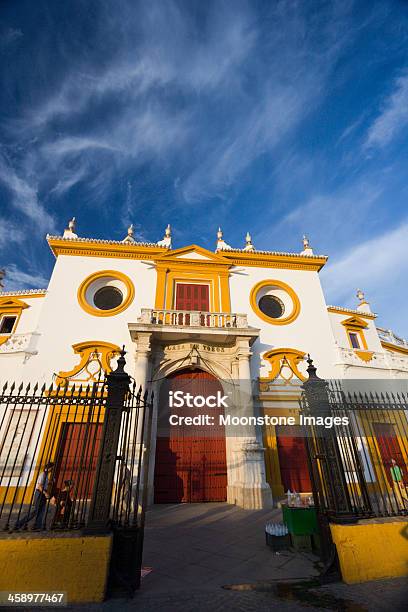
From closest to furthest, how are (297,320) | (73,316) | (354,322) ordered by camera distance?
(73,316) → (297,320) → (354,322)

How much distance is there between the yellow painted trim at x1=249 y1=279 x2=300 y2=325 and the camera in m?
13.4

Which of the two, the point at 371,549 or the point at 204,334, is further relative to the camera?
the point at 204,334

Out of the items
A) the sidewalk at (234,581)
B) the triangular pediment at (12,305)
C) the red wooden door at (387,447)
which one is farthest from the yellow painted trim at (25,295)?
the red wooden door at (387,447)

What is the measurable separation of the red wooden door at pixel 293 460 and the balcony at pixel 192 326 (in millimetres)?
3903

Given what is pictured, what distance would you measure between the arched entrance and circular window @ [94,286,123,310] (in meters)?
4.31

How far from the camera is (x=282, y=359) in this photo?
12.3 m

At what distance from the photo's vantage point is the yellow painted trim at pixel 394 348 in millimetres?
15334

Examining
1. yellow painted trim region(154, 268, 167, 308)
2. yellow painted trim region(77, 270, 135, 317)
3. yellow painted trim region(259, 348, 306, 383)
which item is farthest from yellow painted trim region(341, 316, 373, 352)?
yellow painted trim region(77, 270, 135, 317)

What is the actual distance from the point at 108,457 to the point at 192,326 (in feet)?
23.2

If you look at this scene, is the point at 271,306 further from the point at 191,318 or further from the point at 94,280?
the point at 94,280

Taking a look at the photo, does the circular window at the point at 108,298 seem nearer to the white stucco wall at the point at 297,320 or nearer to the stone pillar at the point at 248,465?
the white stucco wall at the point at 297,320

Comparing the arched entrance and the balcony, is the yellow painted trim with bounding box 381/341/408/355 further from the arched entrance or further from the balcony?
the arched entrance

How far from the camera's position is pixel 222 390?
11.7 m

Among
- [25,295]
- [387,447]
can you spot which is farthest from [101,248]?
[387,447]
